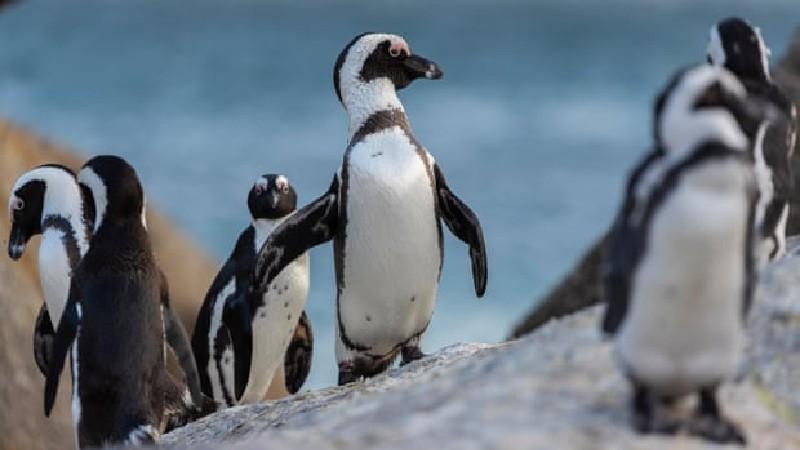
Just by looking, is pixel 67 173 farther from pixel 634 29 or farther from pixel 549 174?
pixel 634 29

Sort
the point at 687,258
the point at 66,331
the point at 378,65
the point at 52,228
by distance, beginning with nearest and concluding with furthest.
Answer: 1. the point at 687,258
2. the point at 66,331
3. the point at 378,65
4. the point at 52,228

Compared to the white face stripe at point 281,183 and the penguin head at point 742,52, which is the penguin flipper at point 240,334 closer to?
the white face stripe at point 281,183

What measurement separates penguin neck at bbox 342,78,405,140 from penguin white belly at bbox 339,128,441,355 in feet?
0.43

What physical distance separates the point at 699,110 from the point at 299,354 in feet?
15.2

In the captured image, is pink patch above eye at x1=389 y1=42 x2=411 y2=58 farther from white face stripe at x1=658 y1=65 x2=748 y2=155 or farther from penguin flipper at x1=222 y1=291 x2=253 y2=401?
white face stripe at x1=658 y1=65 x2=748 y2=155

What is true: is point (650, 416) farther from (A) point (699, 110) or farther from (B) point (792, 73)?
(B) point (792, 73)

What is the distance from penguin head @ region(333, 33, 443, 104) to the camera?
703 centimetres

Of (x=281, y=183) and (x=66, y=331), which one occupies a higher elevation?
(x=281, y=183)

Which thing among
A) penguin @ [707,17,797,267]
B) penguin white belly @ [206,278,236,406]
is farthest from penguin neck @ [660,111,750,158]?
penguin white belly @ [206,278,236,406]

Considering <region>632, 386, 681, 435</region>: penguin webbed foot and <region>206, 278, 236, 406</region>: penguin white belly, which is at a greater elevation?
<region>632, 386, 681, 435</region>: penguin webbed foot

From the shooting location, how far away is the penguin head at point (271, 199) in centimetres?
806

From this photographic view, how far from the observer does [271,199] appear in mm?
8055

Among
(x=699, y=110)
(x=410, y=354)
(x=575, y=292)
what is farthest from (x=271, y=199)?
(x=699, y=110)

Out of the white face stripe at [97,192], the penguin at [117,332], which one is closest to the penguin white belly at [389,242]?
the penguin at [117,332]
